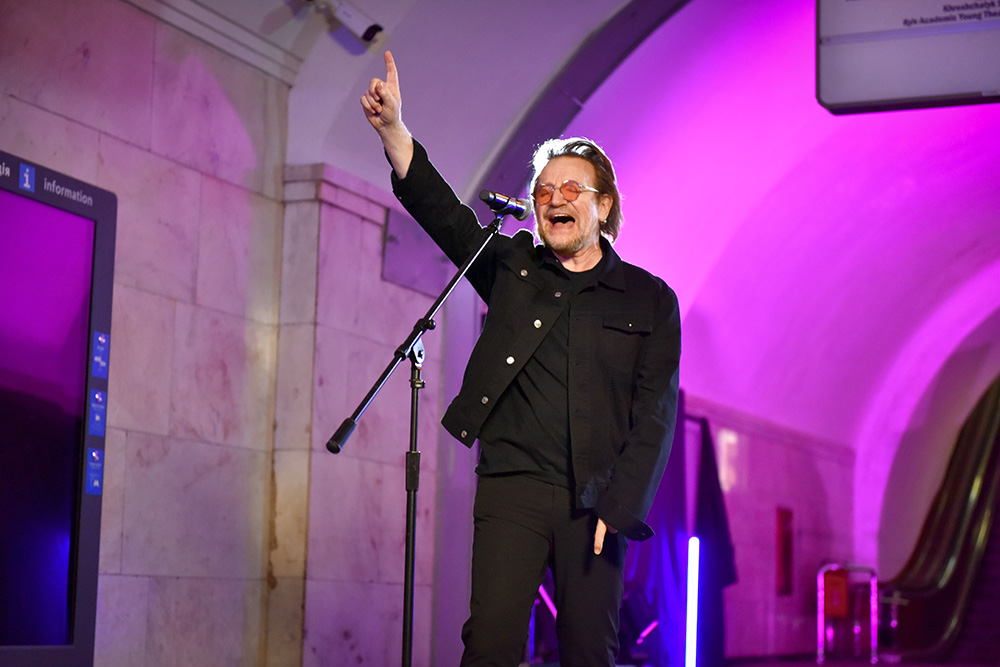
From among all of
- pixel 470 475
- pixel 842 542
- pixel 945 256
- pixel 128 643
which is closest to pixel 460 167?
pixel 470 475

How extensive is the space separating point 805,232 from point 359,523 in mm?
5397

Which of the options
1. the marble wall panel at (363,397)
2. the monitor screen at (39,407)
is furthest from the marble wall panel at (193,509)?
the monitor screen at (39,407)

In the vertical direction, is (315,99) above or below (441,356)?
above

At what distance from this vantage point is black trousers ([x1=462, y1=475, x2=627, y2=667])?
318 cm

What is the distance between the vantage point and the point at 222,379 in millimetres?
5426

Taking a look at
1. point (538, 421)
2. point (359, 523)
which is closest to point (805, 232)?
point (359, 523)

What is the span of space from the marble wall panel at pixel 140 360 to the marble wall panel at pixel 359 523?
873mm

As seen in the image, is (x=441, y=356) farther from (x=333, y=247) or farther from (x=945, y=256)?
(x=945, y=256)

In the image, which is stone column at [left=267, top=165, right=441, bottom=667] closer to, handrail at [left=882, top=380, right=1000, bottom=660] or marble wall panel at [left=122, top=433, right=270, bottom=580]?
marble wall panel at [left=122, top=433, right=270, bottom=580]

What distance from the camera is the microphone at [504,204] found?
3492 mm

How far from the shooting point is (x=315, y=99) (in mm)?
5898

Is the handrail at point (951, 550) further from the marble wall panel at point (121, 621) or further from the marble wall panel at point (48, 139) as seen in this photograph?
the marble wall panel at point (48, 139)

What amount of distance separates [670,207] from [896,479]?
656cm

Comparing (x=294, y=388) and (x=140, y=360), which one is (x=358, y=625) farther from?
(x=140, y=360)
